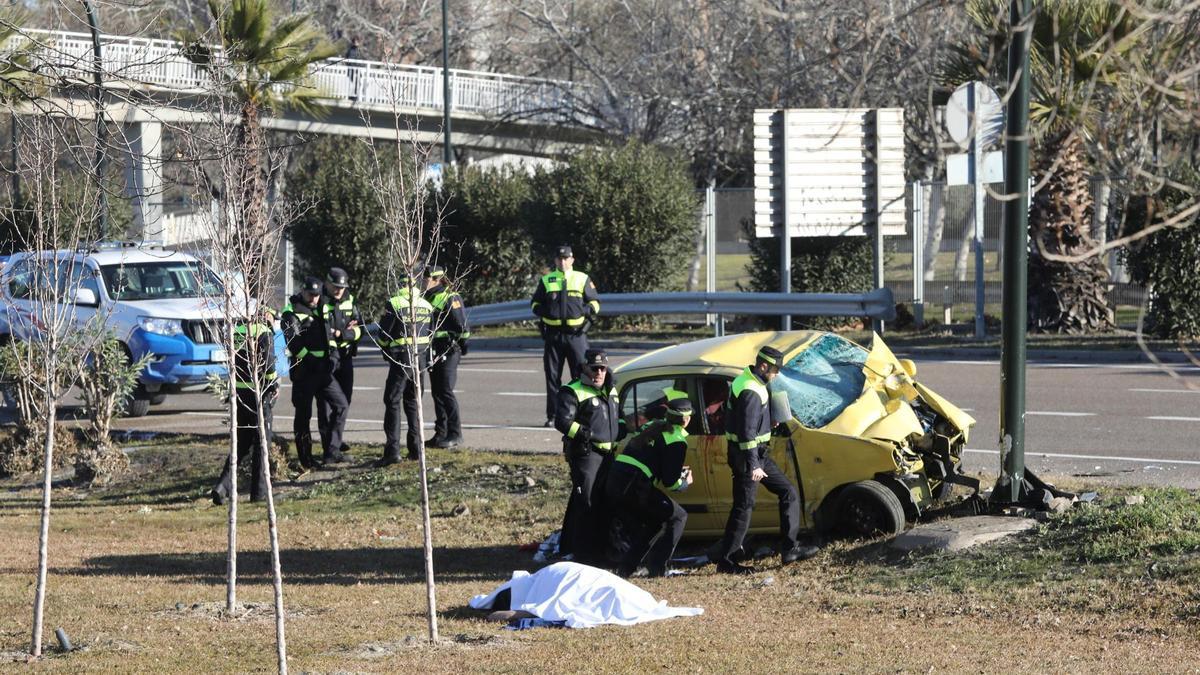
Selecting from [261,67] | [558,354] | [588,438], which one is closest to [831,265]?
[261,67]

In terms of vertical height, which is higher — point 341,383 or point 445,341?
point 445,341

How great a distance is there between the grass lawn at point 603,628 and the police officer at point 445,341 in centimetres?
174

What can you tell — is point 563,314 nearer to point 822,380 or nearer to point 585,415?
point 585,415

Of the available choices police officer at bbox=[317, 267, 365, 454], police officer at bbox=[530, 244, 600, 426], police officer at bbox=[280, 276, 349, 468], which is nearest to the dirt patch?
police officer at bbox=[280, 276, 349, 468]

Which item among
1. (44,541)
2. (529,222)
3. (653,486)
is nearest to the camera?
(44,541)

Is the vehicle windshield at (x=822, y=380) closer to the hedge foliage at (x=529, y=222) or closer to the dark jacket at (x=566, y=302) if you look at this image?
the dark jacket at (x=566, y=302)

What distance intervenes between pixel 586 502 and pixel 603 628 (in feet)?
6.51

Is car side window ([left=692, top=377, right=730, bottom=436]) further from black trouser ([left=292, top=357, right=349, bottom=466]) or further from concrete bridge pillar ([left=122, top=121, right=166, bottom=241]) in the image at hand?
black trouser ([left=292, top=357, right=349, bottom=466])

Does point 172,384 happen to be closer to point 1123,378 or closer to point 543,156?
point 1123,378

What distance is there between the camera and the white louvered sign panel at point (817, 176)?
20.8 metres

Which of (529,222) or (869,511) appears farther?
(529,222)

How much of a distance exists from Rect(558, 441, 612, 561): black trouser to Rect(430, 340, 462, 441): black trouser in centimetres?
359

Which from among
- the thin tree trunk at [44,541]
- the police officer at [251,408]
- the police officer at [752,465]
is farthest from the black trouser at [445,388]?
the thin tree trunk at [44,541]

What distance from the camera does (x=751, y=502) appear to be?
9984 mm
